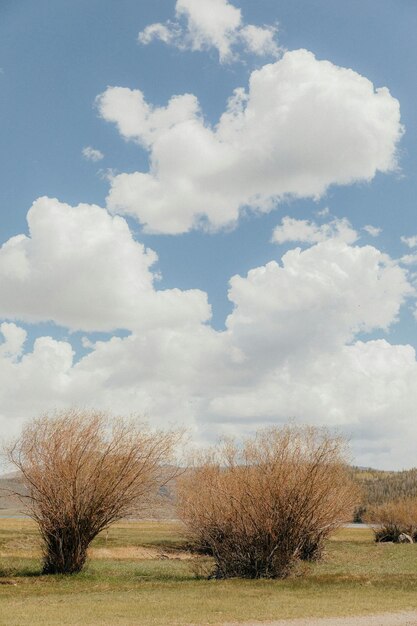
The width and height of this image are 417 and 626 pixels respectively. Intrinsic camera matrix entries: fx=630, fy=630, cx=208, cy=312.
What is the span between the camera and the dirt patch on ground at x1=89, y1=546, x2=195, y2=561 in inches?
1860

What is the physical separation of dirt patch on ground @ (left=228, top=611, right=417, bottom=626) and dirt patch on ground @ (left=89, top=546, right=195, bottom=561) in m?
30.0

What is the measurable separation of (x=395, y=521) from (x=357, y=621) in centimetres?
5744

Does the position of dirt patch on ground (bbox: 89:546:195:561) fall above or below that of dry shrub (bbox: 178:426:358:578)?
below

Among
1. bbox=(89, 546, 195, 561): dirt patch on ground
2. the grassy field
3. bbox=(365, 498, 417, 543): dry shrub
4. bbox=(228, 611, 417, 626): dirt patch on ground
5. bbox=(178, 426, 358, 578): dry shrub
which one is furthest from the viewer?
bbox=(365, 498, 417, 543): dry shrub

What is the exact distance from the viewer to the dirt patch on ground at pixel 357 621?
17297mm

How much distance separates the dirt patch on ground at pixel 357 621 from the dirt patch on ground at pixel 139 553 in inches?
1182

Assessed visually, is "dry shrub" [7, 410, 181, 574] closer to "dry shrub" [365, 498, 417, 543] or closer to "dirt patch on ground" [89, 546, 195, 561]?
"dirt patch on ground" [89, 546, 195, 561]

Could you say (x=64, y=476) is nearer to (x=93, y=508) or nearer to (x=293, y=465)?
(x=93, y=508)

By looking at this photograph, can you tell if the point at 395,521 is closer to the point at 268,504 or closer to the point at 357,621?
the point at 268,504

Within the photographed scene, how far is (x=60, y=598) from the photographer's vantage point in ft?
76.0

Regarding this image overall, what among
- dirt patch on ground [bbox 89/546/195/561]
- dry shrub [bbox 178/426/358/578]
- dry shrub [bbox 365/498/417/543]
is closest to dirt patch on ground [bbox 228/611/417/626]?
dry shrub [bbox 178/426/358/578]

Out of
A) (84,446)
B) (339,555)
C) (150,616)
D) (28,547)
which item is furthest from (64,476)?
(339,555)

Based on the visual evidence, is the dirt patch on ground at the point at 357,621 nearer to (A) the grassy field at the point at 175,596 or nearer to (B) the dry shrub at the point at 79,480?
(A) the grassy field at the point at 175,596

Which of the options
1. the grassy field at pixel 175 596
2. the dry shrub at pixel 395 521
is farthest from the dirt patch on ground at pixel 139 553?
the dry shrub at pixel 395 521
